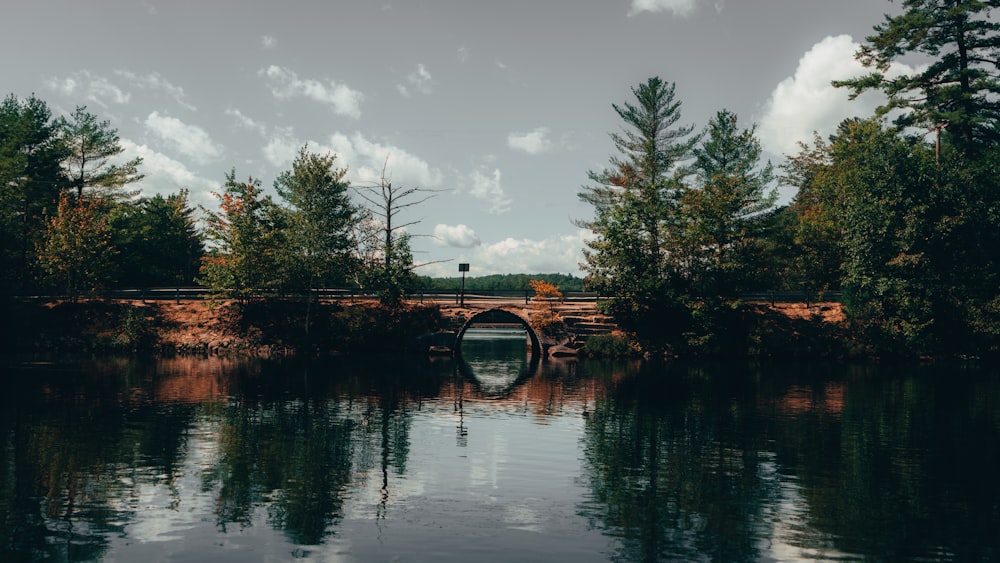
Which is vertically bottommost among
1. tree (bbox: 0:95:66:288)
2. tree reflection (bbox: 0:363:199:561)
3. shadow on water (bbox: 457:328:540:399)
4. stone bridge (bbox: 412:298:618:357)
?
shadow on water (bbox: 457:328:540:399)

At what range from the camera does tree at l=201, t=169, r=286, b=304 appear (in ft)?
189

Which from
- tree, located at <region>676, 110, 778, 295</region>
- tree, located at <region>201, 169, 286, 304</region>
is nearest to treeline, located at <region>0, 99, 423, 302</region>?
tree, located at <region>201, 169, 286, 304</region>

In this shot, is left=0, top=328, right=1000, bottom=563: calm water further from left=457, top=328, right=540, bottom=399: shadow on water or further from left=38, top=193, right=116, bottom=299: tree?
left=38, top=193, right=116, bottom=299: tree

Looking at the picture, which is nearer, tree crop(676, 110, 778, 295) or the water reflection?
the water reflection

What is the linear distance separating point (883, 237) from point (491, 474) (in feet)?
143

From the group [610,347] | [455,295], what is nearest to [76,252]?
[455,295]

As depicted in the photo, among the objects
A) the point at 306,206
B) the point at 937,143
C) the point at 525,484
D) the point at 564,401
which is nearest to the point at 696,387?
the point at 564,401

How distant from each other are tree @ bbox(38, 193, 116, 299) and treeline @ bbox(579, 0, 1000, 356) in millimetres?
40657

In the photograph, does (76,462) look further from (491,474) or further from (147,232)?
(147,232)

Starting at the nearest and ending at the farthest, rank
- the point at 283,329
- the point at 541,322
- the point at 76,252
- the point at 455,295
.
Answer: the point at 541,322
the point at 283,329
the point at 76,252
the point at 455,295

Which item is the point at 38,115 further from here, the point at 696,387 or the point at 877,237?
the point at 877,237

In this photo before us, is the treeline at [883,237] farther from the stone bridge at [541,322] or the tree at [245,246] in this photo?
the tree at [245,246]

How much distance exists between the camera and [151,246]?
7538cm

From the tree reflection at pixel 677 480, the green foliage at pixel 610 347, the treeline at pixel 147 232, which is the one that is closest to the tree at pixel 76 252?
the treeline at pixel 147 232
